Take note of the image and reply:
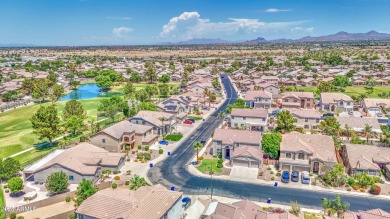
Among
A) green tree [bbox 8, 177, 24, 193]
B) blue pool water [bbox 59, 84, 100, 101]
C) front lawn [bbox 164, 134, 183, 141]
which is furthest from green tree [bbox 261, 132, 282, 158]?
blue pool water [bbox 59, 84, 100, 101]

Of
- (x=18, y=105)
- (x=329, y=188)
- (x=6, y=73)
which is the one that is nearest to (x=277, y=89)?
(x=329, y=188)

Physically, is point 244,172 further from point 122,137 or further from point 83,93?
point 83,93

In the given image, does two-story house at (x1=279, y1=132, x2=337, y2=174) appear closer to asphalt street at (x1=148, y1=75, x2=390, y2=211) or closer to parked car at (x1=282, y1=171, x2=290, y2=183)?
parked car at (x1=282, y1=171, x2=290, y2=183)

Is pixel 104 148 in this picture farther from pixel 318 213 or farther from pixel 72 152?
pixel 318 213

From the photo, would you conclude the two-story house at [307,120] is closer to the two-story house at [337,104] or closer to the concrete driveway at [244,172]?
the two-story house at [337,104]

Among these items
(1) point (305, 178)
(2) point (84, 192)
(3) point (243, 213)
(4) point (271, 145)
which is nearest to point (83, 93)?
(4) point (271, 145)
